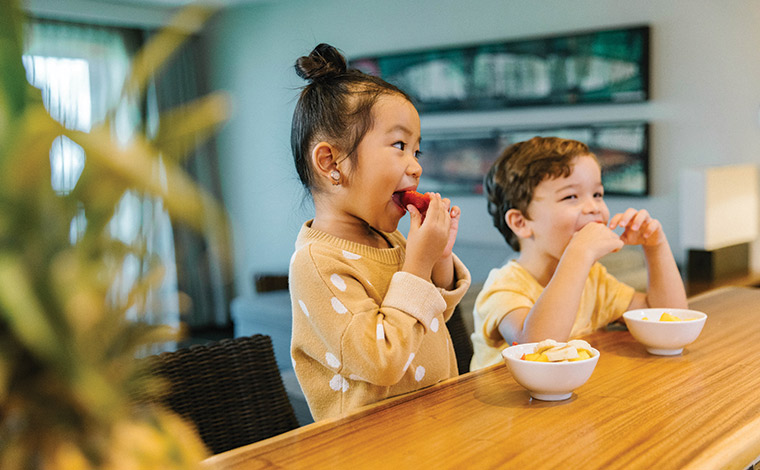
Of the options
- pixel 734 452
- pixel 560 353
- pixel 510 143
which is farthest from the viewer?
pixel 510 143

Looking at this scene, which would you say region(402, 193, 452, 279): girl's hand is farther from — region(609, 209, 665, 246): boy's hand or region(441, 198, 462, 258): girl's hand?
region(609, 209, 665, 246): boy's hand

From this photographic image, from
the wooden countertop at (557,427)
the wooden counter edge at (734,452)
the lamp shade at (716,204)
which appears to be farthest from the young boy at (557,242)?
the lamp shade at (716,204)

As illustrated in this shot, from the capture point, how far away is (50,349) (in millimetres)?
359

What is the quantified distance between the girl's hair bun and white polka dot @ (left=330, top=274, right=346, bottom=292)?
1.33ft

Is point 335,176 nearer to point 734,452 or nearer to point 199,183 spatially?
point 734,452

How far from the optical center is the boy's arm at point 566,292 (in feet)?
4.37

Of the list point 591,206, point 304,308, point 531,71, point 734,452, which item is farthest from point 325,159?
point 531,71

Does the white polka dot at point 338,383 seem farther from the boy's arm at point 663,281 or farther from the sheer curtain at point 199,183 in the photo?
the sheer curtain at point 199,183

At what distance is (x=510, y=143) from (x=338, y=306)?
3.50m

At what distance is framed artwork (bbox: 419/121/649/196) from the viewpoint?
12.8ft

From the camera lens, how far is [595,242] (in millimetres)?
1395

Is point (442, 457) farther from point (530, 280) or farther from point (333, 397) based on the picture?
point (530, 280)

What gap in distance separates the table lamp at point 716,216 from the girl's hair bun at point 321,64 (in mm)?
2515

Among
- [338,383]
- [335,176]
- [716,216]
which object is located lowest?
[716,216]
